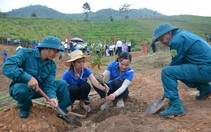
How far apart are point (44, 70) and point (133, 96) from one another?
176 centimetres

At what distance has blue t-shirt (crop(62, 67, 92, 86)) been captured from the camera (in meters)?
3.82

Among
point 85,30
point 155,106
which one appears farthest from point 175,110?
point 85,30

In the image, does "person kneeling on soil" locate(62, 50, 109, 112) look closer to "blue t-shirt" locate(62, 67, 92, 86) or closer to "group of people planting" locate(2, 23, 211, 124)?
"blue t-shirt" locate(62, 67, 92, 86)

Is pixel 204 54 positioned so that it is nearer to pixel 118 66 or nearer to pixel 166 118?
pixel 166 118

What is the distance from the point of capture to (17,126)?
10.4 feet

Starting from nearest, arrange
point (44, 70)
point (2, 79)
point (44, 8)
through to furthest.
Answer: point (44, 70) < point (2, 79) < point (44, 8)

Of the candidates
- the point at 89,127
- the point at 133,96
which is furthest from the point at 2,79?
the point at 89,127

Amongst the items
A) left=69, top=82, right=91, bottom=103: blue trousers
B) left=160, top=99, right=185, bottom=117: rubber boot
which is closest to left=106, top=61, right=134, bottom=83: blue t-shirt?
left=69, top=82, right=91, bottom=103: blue trousers

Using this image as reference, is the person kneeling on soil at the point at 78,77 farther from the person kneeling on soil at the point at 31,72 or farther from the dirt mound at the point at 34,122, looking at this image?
the dirt mound at the point at 34,122

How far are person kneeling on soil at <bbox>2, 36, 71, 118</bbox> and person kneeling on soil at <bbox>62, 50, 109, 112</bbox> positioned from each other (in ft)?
1.27

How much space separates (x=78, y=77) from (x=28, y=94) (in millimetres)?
903

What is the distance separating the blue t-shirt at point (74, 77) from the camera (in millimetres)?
3822

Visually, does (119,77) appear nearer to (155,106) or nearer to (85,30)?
(155,106)

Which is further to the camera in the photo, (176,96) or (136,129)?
(176,96)
